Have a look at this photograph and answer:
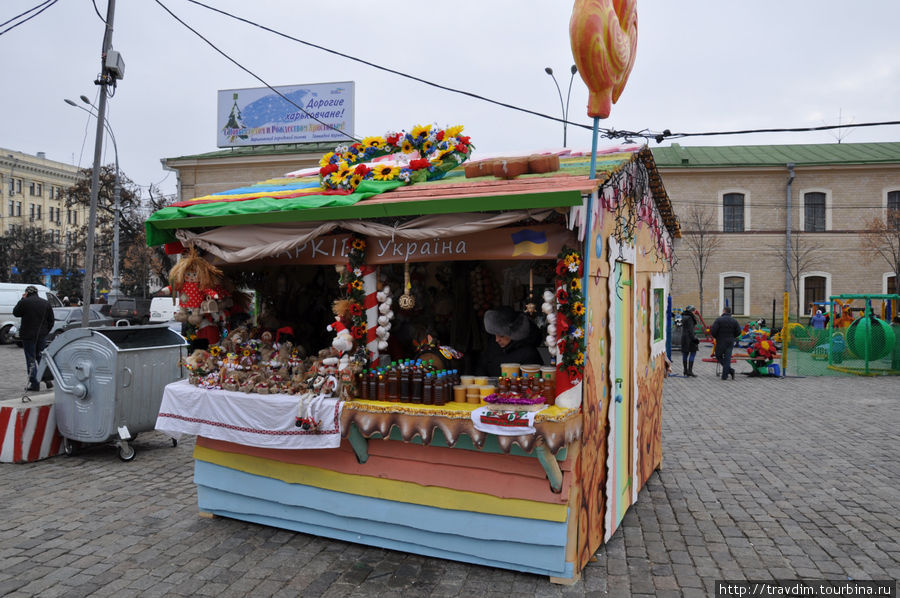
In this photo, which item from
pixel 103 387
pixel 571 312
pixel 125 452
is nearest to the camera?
pixel 571 312

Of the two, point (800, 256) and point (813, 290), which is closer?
point (800, 256)

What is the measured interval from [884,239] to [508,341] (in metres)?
30.4

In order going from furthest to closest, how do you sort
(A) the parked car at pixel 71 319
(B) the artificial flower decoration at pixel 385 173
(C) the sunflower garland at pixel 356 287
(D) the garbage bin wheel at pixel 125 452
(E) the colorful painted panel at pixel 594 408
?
(A) the parked car at pixel 71 319 < (D) the garbage bin wheel at pixel 125 452 < (B) the artificial flower decoration at pixel 385 173 < (C) the sunflower garland at pixel 356 287 < (E) the colorful painted panel at pixel 594 408

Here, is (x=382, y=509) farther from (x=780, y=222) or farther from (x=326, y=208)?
(x=780, y=222)

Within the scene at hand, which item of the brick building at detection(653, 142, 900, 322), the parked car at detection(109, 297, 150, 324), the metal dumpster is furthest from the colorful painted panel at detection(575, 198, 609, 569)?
the brick building at detection(653, 142, 900, 322)

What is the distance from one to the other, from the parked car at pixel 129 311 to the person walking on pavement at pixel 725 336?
1930 centimetres

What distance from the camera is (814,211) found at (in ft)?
98.9

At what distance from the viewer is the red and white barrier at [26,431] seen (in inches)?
289

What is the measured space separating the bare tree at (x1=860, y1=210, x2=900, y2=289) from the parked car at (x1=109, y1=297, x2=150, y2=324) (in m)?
31.8

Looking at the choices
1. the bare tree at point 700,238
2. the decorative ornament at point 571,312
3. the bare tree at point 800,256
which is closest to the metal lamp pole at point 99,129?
the decorative ornament at point 571,312

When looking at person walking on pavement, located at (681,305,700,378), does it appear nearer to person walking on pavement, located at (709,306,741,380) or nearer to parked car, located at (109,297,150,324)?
person walking on pavement, located at (709,306,741,380)

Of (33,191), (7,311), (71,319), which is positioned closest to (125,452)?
(71,319)

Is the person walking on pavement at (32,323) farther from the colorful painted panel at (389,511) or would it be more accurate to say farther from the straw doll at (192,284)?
the colorful painted panel at (389,511)

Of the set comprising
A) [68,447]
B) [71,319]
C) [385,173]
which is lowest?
[68,447]
